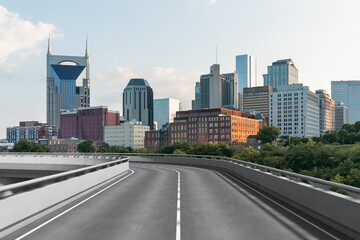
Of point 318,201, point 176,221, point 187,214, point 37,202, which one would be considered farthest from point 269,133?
point 37,202

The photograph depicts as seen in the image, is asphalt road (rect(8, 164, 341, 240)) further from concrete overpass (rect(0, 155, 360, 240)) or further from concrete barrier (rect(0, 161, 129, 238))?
concrete barrier (rect(0, 161, 129, 238))

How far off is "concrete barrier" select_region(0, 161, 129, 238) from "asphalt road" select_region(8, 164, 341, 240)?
67 cm

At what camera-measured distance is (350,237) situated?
32.0 ft

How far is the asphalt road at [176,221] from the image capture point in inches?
390

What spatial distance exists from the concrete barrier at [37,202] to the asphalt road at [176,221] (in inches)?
26.4

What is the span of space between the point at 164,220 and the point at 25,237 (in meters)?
3.94

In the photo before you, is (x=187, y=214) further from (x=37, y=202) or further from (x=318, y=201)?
(x=37, y=202)

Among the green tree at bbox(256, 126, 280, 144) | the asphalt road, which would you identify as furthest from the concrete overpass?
the green tree at bbox(256, 126, 280, 144)

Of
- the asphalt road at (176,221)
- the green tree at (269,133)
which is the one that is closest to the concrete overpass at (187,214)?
the asphalt road at (176,221)

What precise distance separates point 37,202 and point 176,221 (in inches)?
173

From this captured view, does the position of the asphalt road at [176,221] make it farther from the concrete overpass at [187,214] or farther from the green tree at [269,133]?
the green tree at [269,133]

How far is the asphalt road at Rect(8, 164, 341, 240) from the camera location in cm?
991

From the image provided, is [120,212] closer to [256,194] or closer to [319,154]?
[256,194]

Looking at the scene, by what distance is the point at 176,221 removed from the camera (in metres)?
11.8
